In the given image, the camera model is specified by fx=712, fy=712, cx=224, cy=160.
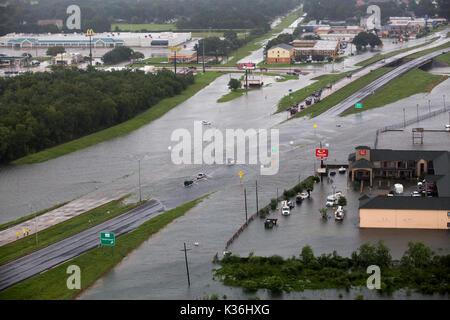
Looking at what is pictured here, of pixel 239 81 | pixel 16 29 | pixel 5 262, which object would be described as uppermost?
pixel 16 29

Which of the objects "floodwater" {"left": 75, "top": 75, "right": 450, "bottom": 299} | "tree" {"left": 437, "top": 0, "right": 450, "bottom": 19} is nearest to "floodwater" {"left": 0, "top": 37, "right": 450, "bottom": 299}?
"floodwater" {"left": 75, "top": 75, "right": 450, "bottom": 299}

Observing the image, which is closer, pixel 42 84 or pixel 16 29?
pixel 42 84

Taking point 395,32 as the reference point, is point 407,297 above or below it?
below

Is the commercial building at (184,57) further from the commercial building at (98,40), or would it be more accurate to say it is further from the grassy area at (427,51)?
the grassy area at (427,51)

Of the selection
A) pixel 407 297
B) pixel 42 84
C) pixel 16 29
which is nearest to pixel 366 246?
pixel 407 297

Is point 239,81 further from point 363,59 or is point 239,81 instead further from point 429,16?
point 429,16

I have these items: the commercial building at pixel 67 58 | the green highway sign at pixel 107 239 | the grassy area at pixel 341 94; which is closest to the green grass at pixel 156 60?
the commercial building at pixel 67 58

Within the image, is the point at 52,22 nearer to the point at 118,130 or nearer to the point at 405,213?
the point at 118,130
